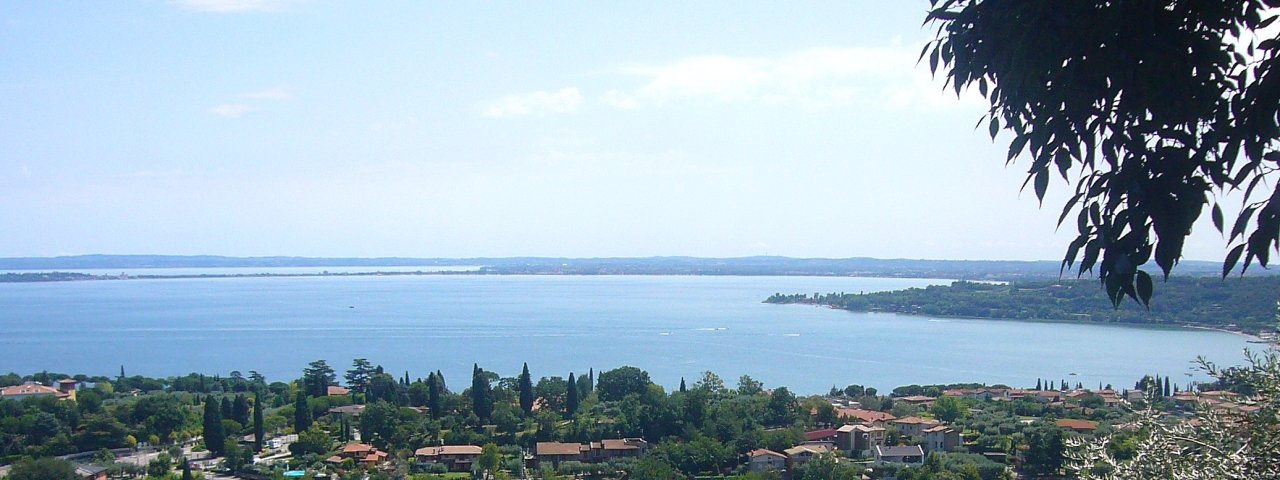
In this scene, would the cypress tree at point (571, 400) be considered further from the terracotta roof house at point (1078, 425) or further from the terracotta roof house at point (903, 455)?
the terracotta roof house at point (1078, 425)

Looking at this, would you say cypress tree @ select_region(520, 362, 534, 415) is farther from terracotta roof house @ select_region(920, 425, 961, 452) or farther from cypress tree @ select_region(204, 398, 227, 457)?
terracotta roof house @ select_region(920, 425, 961, 452)

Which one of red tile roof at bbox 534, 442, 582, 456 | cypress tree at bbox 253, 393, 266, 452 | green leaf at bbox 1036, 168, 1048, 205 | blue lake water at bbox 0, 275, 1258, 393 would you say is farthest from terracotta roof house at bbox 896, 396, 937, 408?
green leaf at bbox 1036, 168, 1048, 205

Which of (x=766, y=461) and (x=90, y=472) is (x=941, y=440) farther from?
(x=90, y=472)

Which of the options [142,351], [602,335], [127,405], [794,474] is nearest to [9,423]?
[127,405]

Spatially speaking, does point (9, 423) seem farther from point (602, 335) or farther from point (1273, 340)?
point (602, 335)

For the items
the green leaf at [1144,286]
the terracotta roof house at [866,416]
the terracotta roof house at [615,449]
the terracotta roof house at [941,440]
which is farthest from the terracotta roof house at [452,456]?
the green leaf at [1144,286]
